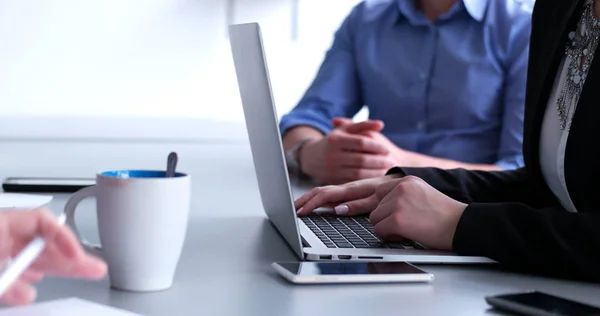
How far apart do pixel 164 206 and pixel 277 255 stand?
263 mm

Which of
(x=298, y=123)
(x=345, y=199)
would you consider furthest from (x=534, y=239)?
(x=298, y=123)

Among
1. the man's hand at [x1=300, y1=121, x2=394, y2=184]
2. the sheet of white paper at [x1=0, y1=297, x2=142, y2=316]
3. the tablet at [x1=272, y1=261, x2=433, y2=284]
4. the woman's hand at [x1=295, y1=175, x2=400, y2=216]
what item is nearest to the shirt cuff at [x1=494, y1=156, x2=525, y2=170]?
the man's hand at [x1=300, y1=121, x2=394, y2=184]

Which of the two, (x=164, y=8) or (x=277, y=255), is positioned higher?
(x=164, y=8)

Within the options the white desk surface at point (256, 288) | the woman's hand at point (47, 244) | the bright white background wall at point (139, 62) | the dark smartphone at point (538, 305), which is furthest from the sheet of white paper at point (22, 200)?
the bright white background wall at point (139, 62)

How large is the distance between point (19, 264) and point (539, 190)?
0.97 meters

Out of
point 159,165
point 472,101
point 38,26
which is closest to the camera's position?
point 159,165

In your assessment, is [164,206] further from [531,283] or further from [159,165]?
[159,165]

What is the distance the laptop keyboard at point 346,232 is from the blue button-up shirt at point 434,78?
921mm

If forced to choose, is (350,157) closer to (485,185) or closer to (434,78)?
(485,185)

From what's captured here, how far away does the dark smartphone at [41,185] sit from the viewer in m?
1.36

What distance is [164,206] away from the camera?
0.72m

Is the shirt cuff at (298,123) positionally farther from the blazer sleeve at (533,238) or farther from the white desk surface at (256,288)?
the blazer sleeve at (533,238)

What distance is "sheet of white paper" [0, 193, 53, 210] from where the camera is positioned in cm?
115

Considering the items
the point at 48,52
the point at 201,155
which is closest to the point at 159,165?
the point at 201,155
